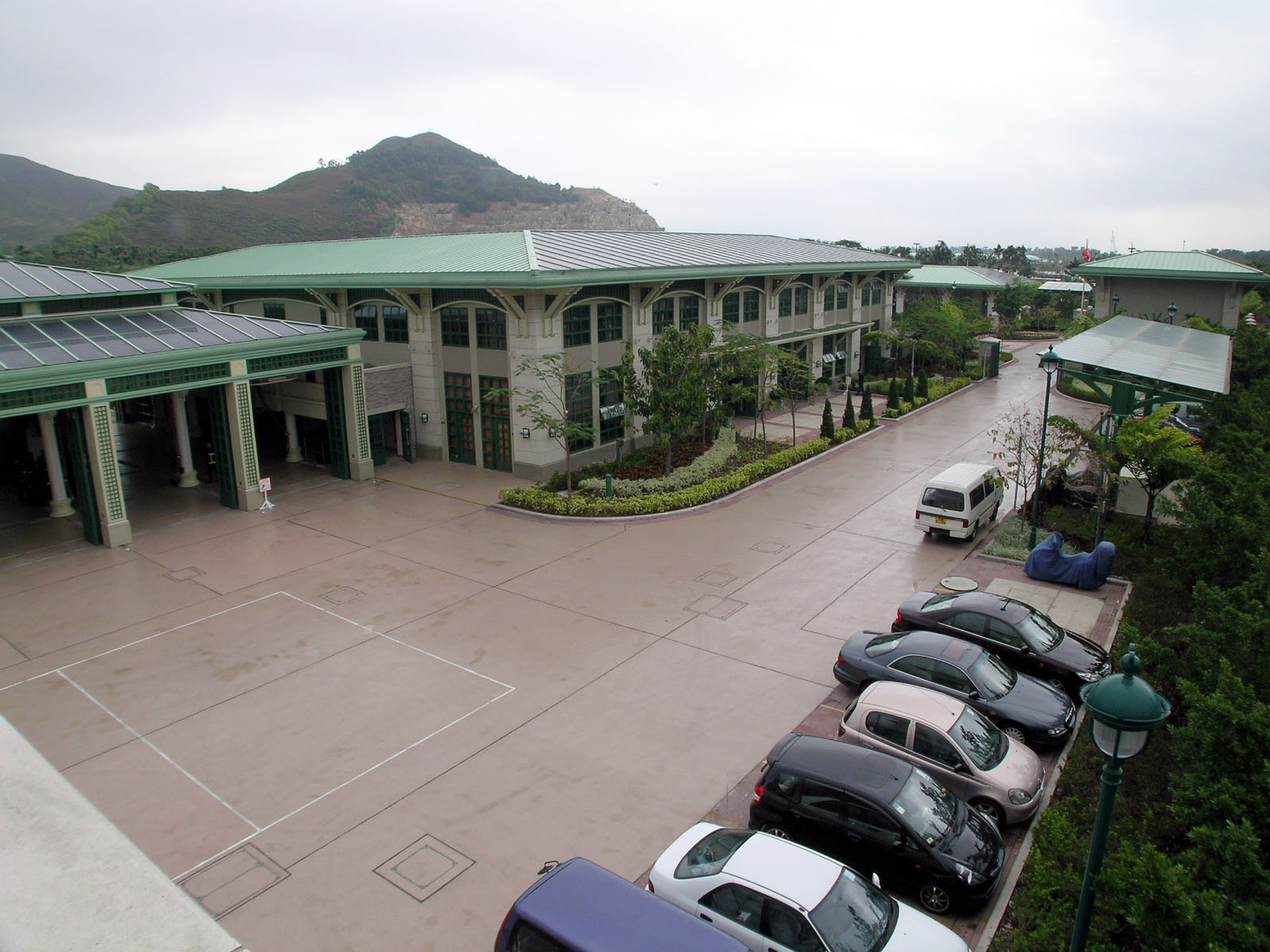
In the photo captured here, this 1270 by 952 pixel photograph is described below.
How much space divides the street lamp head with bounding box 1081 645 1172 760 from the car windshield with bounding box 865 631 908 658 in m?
7.39

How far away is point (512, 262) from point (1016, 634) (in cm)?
1830

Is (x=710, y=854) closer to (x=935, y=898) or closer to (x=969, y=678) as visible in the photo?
(x=935, y=898)

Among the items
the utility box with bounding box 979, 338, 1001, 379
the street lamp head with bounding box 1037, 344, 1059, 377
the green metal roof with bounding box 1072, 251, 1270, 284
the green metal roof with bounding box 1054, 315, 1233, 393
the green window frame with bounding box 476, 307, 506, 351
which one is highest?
the green metal roof with bounding box 1072, 251, 1270, 284

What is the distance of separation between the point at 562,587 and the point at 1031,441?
1403 centimetres

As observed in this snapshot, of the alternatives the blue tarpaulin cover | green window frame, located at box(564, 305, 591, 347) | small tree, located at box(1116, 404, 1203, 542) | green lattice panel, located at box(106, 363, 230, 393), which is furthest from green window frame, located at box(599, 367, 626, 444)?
small tree, located at box(1116, 404, 1203, 542)

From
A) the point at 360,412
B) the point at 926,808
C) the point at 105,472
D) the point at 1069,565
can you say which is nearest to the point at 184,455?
the point at 360,412

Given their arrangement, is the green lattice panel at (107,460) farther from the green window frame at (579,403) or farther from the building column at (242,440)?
the green window frame at (579,403)

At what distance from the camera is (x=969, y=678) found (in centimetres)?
1209

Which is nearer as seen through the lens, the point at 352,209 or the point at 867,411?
the point at 867,411

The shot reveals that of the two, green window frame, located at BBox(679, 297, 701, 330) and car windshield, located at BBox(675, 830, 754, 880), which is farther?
green window frame, located at BBox(679, 297, 701, 330)

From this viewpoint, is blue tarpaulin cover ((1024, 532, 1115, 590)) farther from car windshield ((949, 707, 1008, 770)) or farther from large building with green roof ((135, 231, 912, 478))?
large building with green roof ((135, 231, 912, 478))

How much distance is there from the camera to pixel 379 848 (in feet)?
33.2

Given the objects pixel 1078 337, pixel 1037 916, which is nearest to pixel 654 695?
pixel 1037 916

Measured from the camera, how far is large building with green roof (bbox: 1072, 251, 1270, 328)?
161 ft
